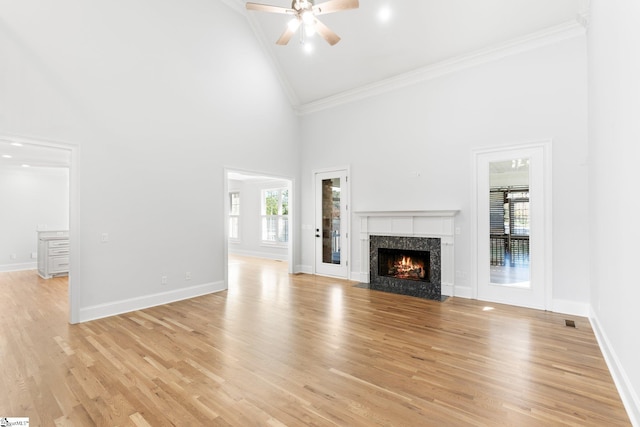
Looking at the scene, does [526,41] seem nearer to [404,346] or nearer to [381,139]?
[381,139]

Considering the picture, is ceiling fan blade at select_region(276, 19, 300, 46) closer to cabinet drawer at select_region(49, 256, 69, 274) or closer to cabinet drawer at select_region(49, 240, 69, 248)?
cabinet drawer at select_region(49, 240, 69, 248)

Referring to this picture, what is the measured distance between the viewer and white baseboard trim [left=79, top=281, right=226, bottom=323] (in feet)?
12.9

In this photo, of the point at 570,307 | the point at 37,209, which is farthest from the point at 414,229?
the point at 37,209

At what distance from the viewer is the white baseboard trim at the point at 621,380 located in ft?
6.34

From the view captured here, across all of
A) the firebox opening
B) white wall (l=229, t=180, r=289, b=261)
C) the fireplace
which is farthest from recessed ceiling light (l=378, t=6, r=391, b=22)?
white wall (l=229, t=180, r=289, b=261)

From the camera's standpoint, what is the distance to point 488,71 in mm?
4730

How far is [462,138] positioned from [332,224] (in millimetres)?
3129

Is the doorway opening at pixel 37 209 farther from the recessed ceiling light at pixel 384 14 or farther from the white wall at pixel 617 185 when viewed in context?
the white wall at pixel 617 185

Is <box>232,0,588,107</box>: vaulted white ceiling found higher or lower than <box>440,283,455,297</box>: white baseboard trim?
higher

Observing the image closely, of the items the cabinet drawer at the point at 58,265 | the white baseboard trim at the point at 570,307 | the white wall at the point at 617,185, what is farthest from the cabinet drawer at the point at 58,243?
the white baseboard trim at the point at 570,307

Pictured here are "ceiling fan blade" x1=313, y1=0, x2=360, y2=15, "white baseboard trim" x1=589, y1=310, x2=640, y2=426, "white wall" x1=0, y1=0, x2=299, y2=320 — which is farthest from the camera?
"white wall" x1=0, y1=0, x2=299, y2=320

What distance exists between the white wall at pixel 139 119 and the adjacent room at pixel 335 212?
1.1 inches

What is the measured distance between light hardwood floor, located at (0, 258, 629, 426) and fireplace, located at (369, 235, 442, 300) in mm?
801

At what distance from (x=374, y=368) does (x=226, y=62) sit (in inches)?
218
